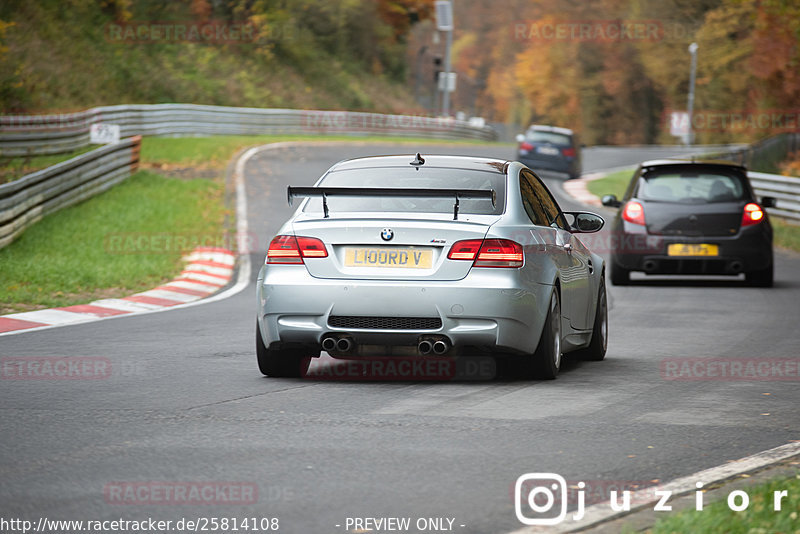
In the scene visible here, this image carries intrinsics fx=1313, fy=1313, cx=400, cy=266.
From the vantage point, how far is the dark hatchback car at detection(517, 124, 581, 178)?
3850 centimetres

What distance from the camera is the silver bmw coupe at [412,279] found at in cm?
827

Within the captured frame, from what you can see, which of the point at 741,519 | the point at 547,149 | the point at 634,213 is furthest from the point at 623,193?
the point at 741,519

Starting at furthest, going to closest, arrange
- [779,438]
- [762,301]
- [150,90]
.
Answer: [150,90] → [762,301] → [779,438]

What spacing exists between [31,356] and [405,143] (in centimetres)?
3739

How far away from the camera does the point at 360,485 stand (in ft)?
18.3

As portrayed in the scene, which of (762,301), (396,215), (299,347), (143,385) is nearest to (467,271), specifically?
(396,215)

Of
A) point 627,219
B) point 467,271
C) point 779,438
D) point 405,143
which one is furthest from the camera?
point 405,143

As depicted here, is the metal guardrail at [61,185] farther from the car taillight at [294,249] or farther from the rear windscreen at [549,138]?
the rear windscreen at [549,138]

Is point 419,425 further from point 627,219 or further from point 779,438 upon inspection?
point 627,219

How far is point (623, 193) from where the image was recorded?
120 feet

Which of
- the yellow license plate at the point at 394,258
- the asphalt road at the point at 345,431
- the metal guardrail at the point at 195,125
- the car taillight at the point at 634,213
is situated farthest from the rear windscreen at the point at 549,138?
the yellow license plate at the point at 394,258

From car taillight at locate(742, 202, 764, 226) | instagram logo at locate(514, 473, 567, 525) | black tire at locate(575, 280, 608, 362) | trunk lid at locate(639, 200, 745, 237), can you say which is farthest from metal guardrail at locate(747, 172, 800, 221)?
instagram logo at locate(514, 473, 567, 525)

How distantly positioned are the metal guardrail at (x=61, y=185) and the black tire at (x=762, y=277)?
10.1m

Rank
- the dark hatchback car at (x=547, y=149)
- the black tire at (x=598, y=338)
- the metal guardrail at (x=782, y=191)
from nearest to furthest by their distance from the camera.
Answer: the black tire at (x=598, y=338) < the metal guardrail at (x=782, y=191) < the dark hatchback car at (x=547, y=149)
